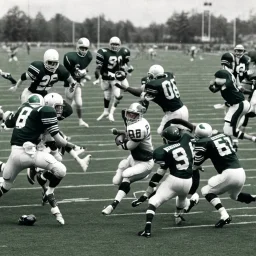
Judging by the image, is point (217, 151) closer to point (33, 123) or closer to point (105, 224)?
point (105, 224)

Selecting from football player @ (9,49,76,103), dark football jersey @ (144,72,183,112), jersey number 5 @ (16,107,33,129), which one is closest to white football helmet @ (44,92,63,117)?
jersey number 5 @ (16,107,33,129)

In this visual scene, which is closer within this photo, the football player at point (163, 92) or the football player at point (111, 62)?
the football player at point (163, 92)

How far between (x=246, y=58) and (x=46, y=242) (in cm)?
910

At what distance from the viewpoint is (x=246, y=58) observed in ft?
52.0

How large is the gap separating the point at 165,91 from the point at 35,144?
2.93m

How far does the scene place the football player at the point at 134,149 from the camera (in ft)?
30.2

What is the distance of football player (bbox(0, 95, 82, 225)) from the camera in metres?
8.69

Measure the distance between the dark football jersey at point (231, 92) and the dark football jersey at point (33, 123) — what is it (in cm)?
469

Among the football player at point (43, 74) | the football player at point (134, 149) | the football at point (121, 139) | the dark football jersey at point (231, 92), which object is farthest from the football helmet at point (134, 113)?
the dark football jersey at point (231, 92)

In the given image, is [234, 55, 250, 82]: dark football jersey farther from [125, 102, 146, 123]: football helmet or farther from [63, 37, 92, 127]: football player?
[125, 102, 146, 123]: football helmet

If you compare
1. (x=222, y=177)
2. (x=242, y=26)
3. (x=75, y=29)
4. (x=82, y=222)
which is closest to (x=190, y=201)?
(x=222, y=177)

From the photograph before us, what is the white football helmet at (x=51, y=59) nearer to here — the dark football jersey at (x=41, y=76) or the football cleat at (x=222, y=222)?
the dark football jersey at (x=41, y=76)

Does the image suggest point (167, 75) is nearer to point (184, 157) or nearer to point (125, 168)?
point (125, 168)

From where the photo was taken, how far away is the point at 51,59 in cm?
1186
